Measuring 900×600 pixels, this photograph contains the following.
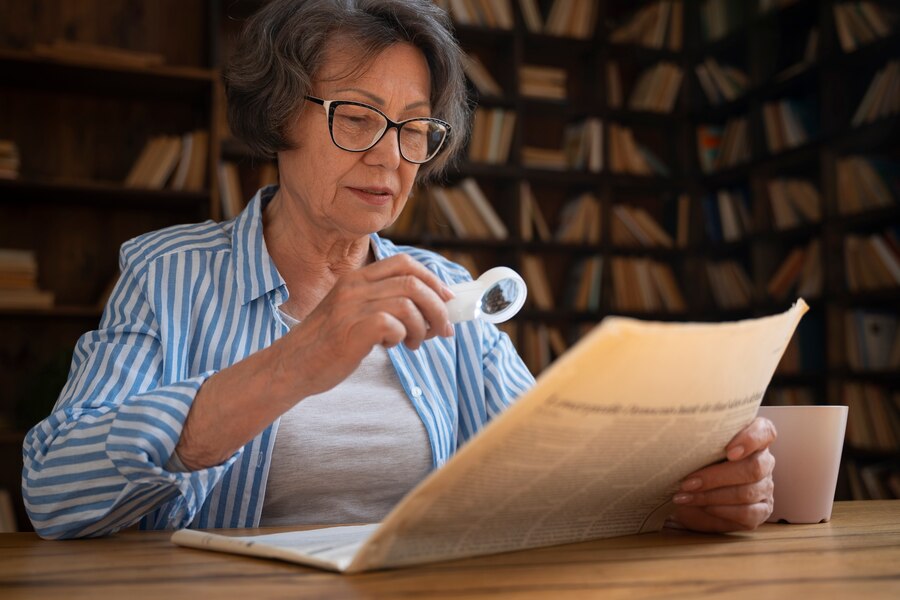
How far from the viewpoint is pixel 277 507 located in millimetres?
1180

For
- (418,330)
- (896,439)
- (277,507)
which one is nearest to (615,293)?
(896,439)

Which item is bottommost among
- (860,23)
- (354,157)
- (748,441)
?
(748,441)

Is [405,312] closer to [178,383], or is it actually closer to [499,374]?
[178,383]

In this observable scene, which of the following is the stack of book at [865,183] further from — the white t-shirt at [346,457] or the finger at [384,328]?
the finger at [384,328]

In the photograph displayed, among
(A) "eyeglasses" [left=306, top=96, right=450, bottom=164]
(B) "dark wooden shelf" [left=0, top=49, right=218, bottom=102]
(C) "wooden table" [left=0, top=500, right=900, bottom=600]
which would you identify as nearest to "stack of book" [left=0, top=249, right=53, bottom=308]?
(B) "dark wooden shelf" [left=0, top=49, right=218, bottom=102]

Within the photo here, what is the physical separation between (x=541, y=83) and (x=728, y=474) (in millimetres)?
3601

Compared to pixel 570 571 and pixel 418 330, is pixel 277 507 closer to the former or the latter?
pixel 418 330

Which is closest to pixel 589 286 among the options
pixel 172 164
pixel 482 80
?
pixel 482 80

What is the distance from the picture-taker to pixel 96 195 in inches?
132

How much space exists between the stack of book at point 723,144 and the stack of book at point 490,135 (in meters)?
1.02

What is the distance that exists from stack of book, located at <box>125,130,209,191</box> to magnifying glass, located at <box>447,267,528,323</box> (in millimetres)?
2802

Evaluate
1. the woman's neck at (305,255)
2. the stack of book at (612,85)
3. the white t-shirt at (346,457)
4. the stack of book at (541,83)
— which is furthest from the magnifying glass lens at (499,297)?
the stack of book at (612,85)

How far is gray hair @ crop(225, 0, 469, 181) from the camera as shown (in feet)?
4.31

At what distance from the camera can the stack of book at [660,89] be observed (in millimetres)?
4445
